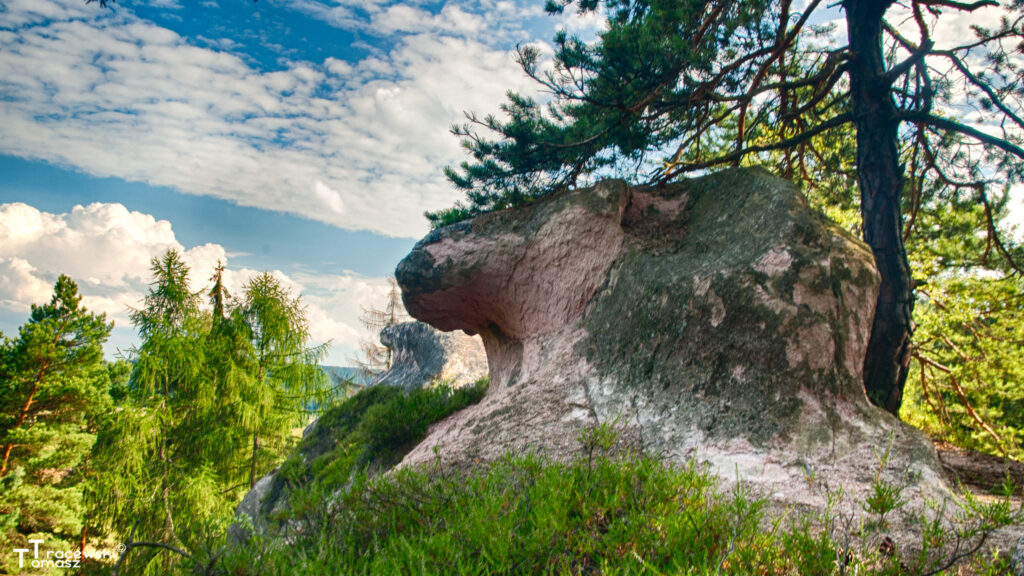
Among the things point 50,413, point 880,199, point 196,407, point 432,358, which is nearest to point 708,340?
point 880,199

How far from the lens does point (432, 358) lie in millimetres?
16484

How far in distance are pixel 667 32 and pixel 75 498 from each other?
15.6m

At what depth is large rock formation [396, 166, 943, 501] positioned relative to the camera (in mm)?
4559

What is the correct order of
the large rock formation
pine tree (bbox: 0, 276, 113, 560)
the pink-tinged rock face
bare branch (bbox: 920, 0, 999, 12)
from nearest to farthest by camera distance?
the large rock formation → the pink-tinged rock face → bare branch (bbox: 920, 0, 999, 12) → pine tree (bbox: 0, 276, 113, 560)

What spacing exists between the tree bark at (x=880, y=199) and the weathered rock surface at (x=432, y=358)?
10712mm

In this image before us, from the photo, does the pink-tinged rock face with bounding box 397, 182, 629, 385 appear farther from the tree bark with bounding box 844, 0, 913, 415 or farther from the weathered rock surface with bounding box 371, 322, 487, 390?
the weathered rock surface with bounding box 371, 322, 487, 390

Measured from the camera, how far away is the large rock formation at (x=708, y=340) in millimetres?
4559

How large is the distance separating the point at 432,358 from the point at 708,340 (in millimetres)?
12255

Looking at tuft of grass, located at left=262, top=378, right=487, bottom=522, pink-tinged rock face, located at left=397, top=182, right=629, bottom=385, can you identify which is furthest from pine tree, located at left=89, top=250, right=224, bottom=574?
pink-tinged rock face, located at left=397, top=182, right=629, bottom=385

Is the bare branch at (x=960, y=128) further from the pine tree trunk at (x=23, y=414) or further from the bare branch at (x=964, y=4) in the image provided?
the pine tree trunk at (x=23, y=414)

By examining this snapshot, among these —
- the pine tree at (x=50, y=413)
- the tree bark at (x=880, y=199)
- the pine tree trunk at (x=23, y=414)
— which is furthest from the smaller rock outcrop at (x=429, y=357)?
the tree bark at (x=880, y=199)

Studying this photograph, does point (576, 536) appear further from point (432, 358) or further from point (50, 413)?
point (50, 413)

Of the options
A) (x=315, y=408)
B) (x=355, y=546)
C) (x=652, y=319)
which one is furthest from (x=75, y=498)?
(x=652, y=319)

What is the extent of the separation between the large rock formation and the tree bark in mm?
1675
